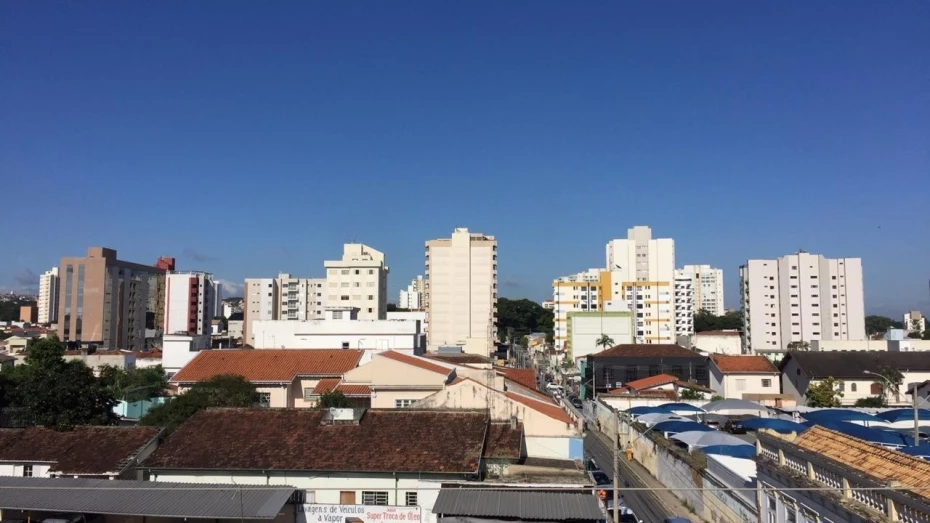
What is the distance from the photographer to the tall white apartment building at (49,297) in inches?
5251

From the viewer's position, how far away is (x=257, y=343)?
177ft

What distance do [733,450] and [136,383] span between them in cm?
3627

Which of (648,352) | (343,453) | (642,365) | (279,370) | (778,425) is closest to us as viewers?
(343,453)

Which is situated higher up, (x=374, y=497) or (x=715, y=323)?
(x=715, y=323)

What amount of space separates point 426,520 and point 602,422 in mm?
24619

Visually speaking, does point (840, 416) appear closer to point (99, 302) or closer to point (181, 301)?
point (181, 301)

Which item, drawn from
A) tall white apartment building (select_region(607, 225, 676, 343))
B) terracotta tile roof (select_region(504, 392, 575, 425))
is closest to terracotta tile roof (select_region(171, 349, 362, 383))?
terracotta tile roof (select_region(504, 392, 575, 425))

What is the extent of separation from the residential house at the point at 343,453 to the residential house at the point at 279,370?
14.3 metres

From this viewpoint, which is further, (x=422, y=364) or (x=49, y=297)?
(x=49, y=297)

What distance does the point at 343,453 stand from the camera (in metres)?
19.5

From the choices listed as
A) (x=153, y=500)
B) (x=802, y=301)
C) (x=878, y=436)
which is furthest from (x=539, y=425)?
(x=802, y=301)

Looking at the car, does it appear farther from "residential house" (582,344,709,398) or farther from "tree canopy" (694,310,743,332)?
"tree canopy" (694,310,743,332)

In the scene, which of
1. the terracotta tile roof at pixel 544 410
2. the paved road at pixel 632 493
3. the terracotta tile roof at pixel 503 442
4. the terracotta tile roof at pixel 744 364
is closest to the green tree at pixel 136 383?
the terracotta tile roof at pixel 544 410

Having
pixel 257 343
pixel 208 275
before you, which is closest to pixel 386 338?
pixel 257 343
